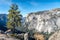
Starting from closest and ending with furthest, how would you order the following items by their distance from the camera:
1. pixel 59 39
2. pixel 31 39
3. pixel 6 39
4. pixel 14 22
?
pixel 59 39, pixel 6 39, pixel 31 39, pixel 14 22

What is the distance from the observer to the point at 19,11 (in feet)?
234

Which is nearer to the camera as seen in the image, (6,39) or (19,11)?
(6,39)

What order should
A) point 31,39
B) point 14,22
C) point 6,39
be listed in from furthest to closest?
point 14,22
point 31,39
point 6,39

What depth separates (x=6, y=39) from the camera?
1857 inches

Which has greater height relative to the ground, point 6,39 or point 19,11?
point 19,11

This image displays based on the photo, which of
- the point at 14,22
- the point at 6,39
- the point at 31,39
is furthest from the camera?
the point at 14,22

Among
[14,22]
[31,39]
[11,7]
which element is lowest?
[31,39]

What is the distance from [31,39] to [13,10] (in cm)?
2096

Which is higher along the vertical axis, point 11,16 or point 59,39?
point 11,16

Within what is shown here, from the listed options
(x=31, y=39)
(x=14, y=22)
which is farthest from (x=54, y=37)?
(x=14, y=22)

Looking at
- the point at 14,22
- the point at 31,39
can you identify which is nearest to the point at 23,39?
the point at 31,39

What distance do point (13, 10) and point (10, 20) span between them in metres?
3.56

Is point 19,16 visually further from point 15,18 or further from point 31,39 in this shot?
point 31,39

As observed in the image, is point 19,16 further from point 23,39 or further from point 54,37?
point 54,37
